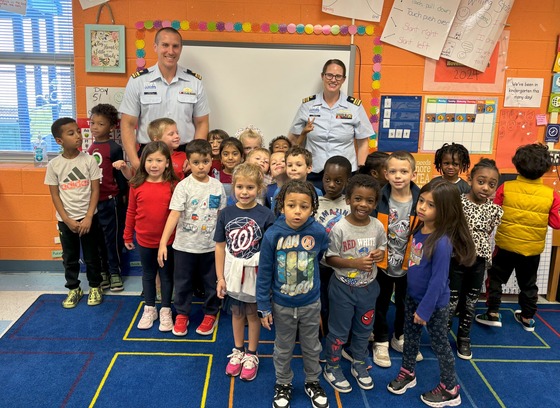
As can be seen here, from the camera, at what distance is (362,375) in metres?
2.37

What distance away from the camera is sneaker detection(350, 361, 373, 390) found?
234 cm

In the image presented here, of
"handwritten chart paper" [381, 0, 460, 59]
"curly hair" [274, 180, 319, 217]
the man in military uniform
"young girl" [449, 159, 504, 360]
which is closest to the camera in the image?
"curly hair" [274, 180, 319, 217]

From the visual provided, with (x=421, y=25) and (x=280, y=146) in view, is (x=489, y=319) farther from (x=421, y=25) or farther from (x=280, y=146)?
(x=421, y=25)

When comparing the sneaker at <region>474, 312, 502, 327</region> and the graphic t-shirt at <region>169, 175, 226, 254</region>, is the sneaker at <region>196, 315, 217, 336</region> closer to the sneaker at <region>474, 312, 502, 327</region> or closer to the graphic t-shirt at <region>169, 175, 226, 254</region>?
the graphic t-shirt at <region>169, 175, 226, 254</region>

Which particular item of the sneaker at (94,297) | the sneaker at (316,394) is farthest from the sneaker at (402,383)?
the sneaker at (94,297)

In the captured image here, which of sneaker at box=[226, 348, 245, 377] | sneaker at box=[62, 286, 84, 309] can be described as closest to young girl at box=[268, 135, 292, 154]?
sneaker at box=[226, 348, 245, 377]

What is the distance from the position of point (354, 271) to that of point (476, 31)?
7.80ft

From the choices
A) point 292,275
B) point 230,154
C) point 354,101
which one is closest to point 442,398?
point 292,275

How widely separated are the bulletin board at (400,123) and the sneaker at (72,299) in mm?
2527

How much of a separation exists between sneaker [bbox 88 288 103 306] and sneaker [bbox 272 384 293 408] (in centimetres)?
156

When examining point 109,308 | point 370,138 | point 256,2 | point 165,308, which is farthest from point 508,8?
point 109,308

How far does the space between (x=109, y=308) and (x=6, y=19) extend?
93.4 inches

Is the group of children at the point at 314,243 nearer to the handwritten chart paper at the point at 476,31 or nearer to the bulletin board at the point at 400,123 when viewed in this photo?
the bulletin board at the point at 400,123

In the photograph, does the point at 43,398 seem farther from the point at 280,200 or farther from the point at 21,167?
the point at 21,167
